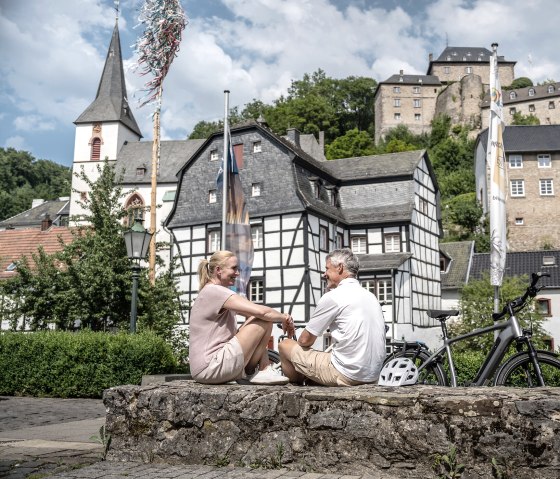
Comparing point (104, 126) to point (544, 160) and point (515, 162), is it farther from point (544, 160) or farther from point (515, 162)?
point (544, 160)

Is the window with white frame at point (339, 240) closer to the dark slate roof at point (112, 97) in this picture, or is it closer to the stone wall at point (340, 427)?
the stone wall at point (340, 427)

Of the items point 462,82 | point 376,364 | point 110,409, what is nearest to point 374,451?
point 376,364

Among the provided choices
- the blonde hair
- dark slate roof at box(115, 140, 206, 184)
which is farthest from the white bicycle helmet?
dark slate roof at box(115, 140, 206, 184)

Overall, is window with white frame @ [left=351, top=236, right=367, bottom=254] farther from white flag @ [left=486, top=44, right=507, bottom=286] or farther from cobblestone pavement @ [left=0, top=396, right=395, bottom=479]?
cobblestone pavement @ [left=0, top=396, right=395, bottom=479]

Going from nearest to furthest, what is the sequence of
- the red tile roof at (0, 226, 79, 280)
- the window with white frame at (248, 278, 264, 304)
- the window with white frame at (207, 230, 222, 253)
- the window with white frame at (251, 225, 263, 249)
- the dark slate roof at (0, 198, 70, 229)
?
the window with white frame at (248, 278, 264, 304), the window with white frame at (251, 225, 263, 249), the window with white frame at (207, 230, 222, 253), the red tile roof at (0, 226, 79, 280), the dark slate roof at (0, 198, 70, 229)

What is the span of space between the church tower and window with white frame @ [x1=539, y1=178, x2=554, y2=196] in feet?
123

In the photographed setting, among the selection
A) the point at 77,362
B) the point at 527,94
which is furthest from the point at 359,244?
the point at 527,94

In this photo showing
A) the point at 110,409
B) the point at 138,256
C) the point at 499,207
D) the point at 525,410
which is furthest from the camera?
the point at 499,207

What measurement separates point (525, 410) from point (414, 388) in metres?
0.82

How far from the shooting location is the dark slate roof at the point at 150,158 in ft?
166

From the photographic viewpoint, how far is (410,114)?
94062 mm

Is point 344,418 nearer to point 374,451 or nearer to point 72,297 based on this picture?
point 374,451

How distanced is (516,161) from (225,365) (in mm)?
56863

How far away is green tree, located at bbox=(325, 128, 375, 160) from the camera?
214ft
